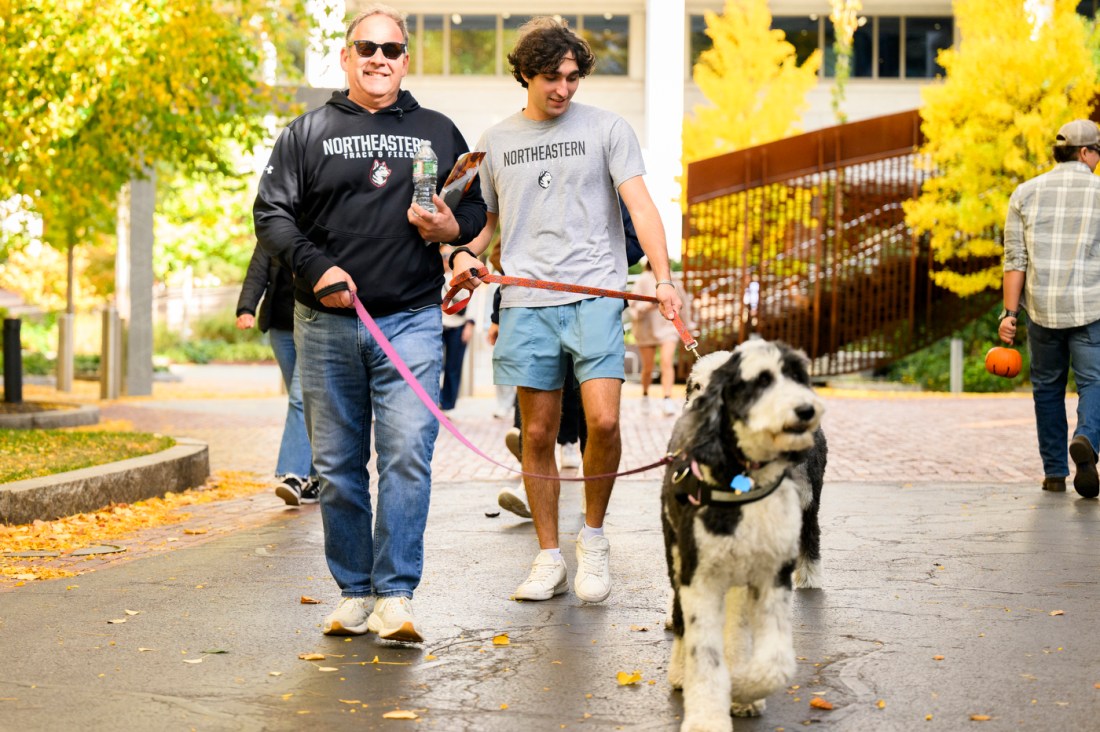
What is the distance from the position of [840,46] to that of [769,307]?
1007 centimetres

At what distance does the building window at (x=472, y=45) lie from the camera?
4400 cm

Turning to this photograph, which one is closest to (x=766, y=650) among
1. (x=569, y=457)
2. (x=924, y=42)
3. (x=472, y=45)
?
(x=569, y=457)

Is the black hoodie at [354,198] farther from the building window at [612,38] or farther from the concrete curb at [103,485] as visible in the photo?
the building window at [612,38]

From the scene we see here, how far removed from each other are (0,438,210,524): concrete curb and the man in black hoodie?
321 centimetres

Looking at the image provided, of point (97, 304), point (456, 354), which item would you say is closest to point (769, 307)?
point (456, 354)

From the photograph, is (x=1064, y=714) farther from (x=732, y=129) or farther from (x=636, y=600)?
(x=732, y=129)

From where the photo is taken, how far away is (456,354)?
15.8m

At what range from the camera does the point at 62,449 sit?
10.0m

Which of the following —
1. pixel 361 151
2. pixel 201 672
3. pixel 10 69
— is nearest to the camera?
pixel 201 672

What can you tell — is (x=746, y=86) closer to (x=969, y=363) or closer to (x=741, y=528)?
(x=969, y=363)

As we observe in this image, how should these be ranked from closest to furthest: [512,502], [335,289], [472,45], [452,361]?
1. [335,289]
2. [512,502]
3. [452,361]
4. [472,45]

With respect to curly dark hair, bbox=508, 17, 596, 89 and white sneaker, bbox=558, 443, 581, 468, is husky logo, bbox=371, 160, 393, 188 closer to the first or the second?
curly dark hair, bbox=508, 17, 596, 89

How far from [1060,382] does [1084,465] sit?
568 millimetres

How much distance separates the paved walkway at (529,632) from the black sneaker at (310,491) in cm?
24
